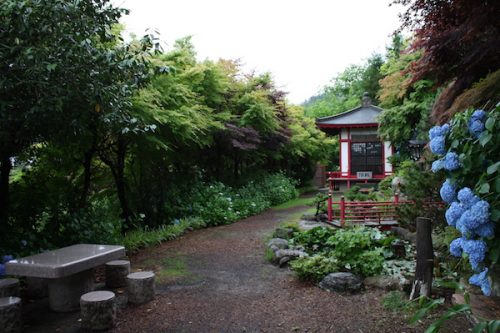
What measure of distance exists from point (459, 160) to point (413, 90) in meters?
11.6

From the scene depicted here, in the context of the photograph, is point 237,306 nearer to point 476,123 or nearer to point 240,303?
point 240,303

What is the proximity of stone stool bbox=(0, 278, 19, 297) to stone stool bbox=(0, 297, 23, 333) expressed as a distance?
56cm

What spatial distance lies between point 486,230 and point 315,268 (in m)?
3.43

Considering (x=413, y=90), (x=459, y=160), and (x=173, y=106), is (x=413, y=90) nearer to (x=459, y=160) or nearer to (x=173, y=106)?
(x=173, y=106)

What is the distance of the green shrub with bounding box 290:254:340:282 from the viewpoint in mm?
5279

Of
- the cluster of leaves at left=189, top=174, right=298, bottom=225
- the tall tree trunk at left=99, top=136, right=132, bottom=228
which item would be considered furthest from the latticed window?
the tall tree trunk at left=99, top=136, right=132, bottom=228

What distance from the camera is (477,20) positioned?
405cm

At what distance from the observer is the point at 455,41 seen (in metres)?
4.52

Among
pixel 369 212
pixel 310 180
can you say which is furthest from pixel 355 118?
pixel 369 212

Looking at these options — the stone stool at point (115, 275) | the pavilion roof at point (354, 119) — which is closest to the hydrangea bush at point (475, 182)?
the stone stool at point (115, 275)

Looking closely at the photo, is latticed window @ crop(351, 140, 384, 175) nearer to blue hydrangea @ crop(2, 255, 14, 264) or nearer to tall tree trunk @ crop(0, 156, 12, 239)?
tall tree trunk @ crop(0, 156, 12, 239)

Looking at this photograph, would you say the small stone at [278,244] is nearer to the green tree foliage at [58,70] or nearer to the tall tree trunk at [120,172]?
the tall tree trunk at [120,172]

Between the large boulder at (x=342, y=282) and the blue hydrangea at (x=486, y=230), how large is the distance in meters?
3.03

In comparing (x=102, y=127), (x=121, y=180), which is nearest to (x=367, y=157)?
(x=121, y=180)
